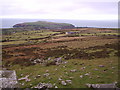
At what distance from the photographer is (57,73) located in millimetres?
20203

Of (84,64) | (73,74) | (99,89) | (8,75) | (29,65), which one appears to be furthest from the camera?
(29,65)

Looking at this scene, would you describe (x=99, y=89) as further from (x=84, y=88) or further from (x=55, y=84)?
(x=55, y=84)

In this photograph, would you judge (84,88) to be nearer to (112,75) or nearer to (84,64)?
(112,75)

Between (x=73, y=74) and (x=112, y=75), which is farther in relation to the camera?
(x=73, y=74)

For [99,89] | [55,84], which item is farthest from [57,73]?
[99,89]

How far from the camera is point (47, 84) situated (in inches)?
639

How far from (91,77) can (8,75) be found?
12.6 metres

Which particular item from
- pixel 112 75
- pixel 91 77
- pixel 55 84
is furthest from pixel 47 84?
pixel 112 75

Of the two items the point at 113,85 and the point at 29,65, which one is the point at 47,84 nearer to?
the point at 113,85

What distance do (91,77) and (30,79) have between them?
27.3ft

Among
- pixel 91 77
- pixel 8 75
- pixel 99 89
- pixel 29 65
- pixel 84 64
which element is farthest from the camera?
pixel 29 65

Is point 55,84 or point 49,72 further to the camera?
point 49,72

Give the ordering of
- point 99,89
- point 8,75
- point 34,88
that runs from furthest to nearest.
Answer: point 8,75
point 34,88
point 99,89

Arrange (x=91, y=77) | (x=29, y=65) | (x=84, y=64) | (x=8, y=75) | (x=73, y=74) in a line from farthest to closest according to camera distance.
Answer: (x=29, y=65) → (x=84, y=64) → (x=8, y=75) → (x=73, y=74) → (x=91, y=77)
